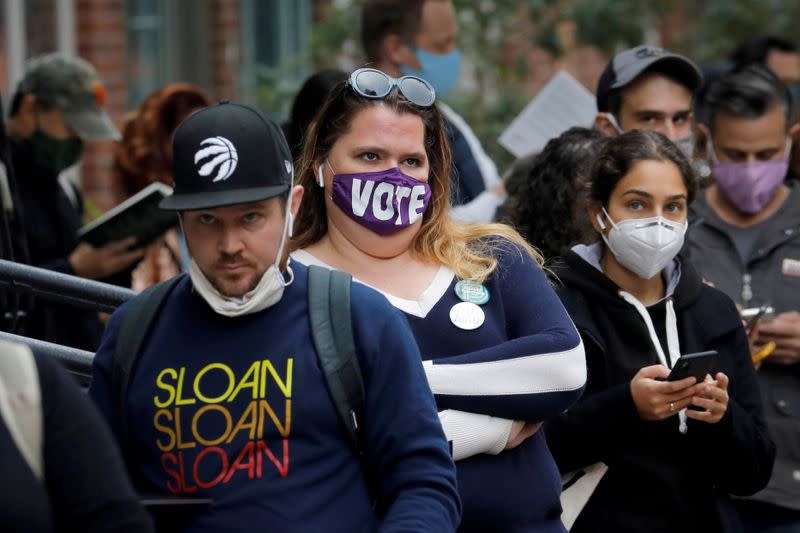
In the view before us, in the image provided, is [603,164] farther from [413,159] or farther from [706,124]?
[706,124]

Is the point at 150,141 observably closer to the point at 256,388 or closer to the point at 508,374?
the point at 508,374

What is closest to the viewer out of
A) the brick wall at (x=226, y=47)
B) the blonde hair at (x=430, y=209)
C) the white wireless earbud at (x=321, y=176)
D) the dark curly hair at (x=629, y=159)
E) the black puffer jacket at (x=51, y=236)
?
the blonde hair at (x=430, y=209)

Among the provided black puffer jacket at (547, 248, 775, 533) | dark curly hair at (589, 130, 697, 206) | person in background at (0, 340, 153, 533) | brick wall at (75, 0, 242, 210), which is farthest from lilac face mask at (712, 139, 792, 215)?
brick wall at (75, 0, 242, 210)

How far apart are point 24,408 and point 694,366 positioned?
214 centimetres

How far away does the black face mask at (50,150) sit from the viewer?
6.38 metres

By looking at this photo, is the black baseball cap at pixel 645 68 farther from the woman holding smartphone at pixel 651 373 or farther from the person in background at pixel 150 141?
the person in background at pixel 150 141

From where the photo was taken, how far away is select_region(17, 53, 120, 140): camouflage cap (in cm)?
650

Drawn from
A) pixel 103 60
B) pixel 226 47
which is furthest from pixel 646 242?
pixel 226 47

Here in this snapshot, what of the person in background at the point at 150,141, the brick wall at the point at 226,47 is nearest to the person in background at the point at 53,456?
the person in background at the point at 150,141

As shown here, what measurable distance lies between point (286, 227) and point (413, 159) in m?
0.82

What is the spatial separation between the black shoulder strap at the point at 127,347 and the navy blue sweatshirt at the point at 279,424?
0.02m

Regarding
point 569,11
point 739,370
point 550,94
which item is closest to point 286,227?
point 739,370

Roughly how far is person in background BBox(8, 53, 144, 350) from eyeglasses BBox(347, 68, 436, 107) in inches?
89.4

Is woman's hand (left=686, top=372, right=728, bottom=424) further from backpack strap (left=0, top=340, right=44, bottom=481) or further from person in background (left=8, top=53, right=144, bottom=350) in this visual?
person in background (left=8, top=53, right=144, bottom=350)
